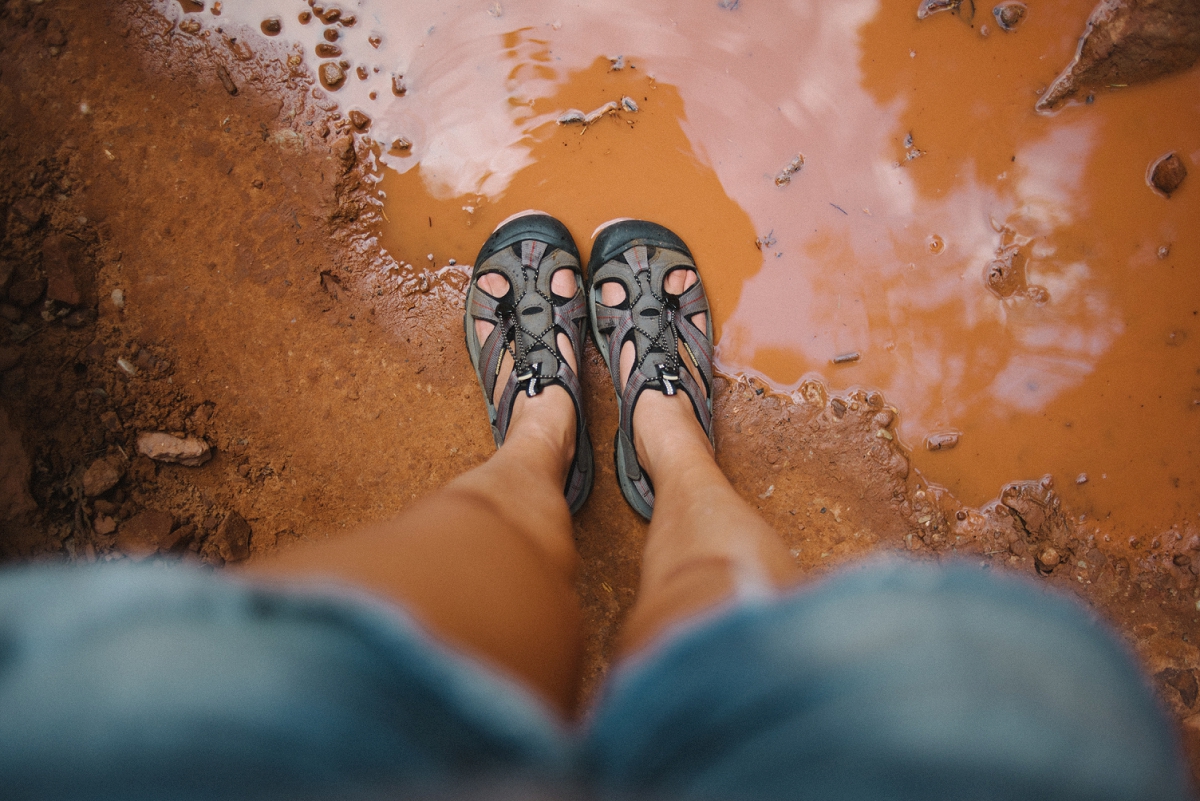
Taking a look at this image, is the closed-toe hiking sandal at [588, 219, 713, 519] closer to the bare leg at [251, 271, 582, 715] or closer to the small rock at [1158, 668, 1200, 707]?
the bare leg at [251, 271, 582, 715]

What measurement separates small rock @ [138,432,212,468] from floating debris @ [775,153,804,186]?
1766 millimetres

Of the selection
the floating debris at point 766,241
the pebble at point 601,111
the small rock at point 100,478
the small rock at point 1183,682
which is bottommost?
the small rock at point 1183,682

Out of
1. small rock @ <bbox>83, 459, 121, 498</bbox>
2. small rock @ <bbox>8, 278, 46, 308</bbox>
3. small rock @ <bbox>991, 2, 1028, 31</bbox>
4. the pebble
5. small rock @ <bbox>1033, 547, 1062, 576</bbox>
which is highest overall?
small rock @ <bbox>991, 2, 1028, 31</bbox>

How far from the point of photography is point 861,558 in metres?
1.65

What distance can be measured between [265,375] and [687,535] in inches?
50.9

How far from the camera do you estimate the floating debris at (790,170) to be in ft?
5.50

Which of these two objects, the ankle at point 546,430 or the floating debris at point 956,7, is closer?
the ankle at point 546,430

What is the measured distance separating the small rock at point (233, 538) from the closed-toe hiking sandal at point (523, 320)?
73 cm

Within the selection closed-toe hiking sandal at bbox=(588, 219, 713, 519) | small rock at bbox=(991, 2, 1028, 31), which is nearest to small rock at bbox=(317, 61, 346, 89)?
closed-toe hiking sandal at bbox=(588, 219, 713, 519)

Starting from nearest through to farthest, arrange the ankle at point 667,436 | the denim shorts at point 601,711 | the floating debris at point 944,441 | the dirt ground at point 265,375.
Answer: the denim shorts at point 601,711
the ankle at point 667,436
the dirt ground at point 265,375
the floating debris at point 944,441

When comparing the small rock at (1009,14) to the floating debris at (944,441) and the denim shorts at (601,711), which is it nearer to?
the floating debris at (944,441)

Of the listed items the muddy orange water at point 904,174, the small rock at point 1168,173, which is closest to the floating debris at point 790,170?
the muddy orange water at point 904,174

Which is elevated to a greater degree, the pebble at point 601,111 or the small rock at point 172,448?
the pebble at point 601,111

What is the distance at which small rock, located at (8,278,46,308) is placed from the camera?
1.50 metres
